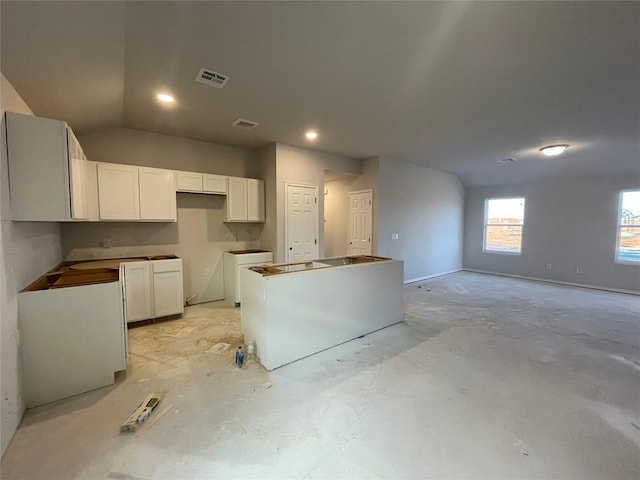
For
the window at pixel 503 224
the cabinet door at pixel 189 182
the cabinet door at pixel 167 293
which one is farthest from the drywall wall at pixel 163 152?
the window at pixel 503 224

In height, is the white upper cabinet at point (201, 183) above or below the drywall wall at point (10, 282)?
above

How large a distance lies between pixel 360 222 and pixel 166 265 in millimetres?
3956

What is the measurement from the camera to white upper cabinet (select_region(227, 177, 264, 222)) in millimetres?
4547

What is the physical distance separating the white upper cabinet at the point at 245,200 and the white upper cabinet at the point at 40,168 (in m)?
2.35

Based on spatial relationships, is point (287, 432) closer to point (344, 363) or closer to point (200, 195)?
point (344, 363)

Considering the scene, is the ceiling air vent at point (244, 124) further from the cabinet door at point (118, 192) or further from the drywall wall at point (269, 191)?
the cabinet door at point (118, 192)

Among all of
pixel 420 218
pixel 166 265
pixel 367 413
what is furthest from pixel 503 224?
pixel 166 265

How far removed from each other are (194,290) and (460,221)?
24.0 feet

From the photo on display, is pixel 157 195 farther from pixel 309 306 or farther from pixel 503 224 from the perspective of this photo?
pixel 503 224

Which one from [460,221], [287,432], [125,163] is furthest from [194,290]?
[460,221]

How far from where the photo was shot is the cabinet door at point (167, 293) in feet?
12.0

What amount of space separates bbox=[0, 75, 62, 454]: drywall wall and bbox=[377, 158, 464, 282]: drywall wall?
5104 millimetres

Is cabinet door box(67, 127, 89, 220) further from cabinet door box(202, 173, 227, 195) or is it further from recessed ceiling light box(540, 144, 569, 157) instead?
recessed ceiling light box(540, 144, 569, 157)

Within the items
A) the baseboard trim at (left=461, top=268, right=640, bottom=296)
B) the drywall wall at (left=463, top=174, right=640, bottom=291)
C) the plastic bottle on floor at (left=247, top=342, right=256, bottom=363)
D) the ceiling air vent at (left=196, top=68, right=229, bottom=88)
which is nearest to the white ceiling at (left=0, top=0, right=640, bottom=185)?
the ceiling air vent at (left=196, top=68, right=229, bottom=88)
